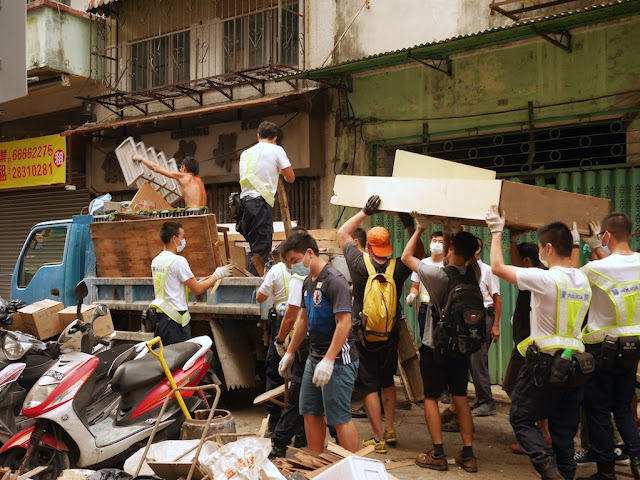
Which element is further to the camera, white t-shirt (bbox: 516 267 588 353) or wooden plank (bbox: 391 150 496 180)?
wooden plank (bbox: 391 150 496 180)

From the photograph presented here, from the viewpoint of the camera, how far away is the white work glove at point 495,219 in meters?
4.32

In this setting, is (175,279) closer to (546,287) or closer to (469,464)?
(469,464)

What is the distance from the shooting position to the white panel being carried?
403 inches

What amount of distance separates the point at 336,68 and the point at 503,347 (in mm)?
4257

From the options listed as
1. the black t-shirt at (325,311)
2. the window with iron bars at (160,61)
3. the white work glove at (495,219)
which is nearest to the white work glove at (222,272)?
the black t-shirt at (325,311)

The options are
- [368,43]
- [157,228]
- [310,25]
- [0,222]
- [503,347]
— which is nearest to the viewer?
[157,228]

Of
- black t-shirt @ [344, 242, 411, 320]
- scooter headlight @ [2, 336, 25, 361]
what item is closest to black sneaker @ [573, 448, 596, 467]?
black t-shirt @ [344, 242, 411, 320]

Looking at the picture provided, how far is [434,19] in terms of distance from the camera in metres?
9.27

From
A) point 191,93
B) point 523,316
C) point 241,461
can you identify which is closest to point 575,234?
point 523,316

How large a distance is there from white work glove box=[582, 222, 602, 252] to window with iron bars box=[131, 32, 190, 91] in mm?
9011

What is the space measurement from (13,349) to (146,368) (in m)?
1.00

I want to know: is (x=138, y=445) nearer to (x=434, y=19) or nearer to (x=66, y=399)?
(x=66, y=399)

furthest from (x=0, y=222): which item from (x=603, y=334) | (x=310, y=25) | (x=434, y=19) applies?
(x=603, y=334)

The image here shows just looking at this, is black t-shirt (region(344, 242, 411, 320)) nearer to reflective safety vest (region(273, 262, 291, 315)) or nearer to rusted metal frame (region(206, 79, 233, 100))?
reflective safety vest (region(273, 262, 291, 315))
